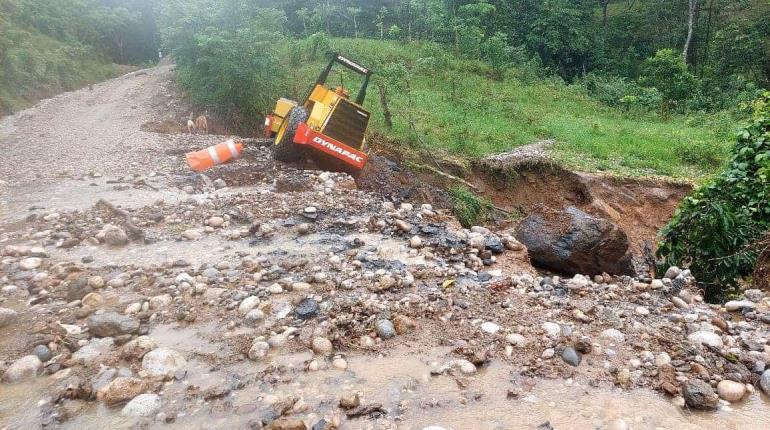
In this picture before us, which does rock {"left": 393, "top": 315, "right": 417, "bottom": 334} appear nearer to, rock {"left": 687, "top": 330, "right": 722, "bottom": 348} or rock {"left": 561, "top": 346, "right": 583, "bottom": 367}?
rock {"left": 561, "top": 346, "right": 583, "bottom": 367}

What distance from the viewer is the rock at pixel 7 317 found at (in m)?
4.11

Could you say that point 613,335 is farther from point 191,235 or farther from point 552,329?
point 191,235

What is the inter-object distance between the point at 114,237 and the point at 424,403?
14.6ft

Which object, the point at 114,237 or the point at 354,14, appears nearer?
the point at 114,237

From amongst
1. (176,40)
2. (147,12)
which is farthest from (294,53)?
(147,12)

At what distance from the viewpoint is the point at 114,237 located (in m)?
5.88

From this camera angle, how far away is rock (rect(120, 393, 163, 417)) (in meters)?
3.13

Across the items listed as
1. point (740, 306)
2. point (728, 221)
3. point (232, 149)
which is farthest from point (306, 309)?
point (232, 149)

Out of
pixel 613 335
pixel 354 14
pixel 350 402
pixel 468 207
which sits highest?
pixel 354 14

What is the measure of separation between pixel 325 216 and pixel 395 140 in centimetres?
534

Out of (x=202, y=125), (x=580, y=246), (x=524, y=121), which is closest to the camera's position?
(x=580, y=246)

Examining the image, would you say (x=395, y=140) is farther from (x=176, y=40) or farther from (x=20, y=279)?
(x=20, y=279)

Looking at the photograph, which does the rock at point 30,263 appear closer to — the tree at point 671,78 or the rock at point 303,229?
the rock at point 303,229

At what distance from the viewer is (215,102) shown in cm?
1337
